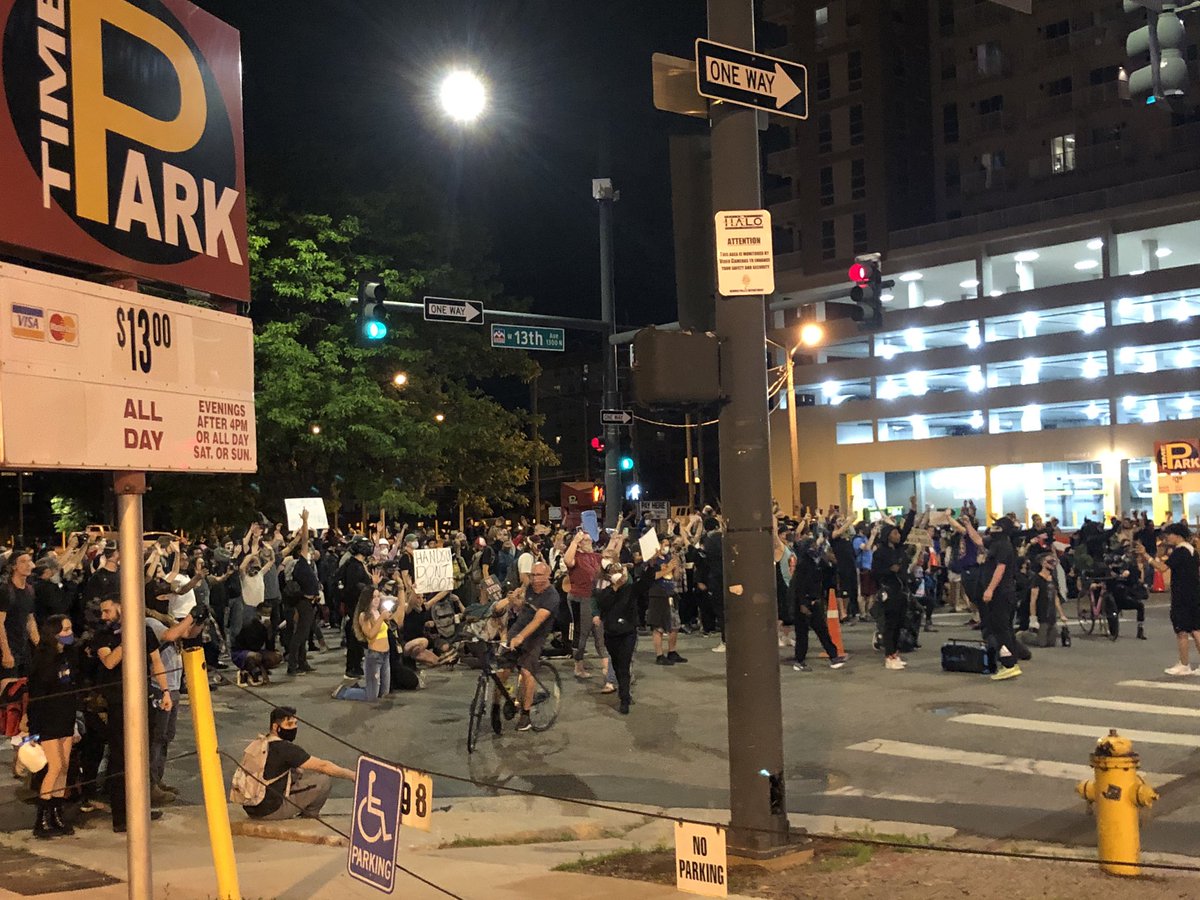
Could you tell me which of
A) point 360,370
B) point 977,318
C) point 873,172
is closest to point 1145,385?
point 977,318

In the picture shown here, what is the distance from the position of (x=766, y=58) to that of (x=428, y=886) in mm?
5170

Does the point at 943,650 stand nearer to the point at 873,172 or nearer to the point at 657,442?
the point at 873,172

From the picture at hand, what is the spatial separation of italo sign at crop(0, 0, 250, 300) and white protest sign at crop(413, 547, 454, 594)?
477 inches

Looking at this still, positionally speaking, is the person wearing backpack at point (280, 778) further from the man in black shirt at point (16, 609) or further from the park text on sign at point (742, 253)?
the man in black shirt at point (16, 609)

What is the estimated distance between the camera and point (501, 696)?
12320 millimetres

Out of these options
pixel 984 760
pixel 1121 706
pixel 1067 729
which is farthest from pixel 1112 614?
pixel 984 760

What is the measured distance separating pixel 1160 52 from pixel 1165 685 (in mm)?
7065

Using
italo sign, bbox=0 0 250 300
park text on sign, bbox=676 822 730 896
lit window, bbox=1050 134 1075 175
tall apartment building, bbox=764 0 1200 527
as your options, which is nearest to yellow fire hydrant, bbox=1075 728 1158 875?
park text on sign, bbox=676 822 730 896

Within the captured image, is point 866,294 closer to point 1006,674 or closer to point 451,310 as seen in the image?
point 1006,674

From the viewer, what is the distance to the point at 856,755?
1059cm

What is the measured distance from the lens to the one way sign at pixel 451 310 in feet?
62.6

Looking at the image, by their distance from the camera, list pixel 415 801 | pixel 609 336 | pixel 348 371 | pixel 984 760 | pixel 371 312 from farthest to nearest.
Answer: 1. pixel 348 371
2. pixel 609 336
3. pixel 371 312
4. pixel 984 760
5. pixel 415 801

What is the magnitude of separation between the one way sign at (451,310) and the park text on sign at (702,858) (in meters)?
14.4

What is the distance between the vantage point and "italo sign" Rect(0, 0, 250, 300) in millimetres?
4211
